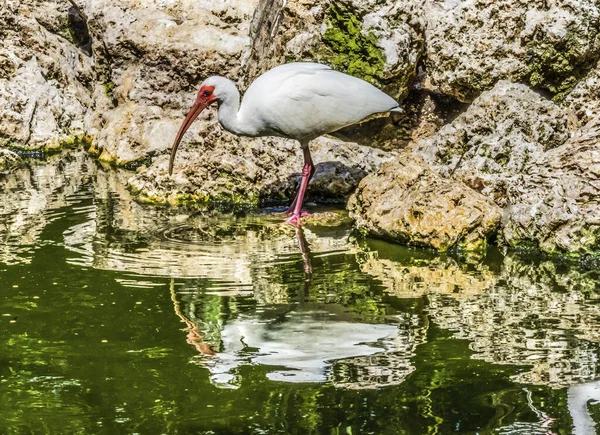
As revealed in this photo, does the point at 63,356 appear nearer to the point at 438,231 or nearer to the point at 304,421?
the point at 304,421

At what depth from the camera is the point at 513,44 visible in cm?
1005

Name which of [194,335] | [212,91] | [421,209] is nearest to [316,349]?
[194,335]

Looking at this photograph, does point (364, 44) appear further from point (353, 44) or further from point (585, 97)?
point (585, 97)

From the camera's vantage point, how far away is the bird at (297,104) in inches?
340

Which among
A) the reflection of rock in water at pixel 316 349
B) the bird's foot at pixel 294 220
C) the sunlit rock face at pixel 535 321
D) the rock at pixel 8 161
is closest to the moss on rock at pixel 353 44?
the bird's foot at pixel 294 220

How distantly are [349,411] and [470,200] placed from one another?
3553mm

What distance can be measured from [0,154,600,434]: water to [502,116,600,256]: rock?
0.26m

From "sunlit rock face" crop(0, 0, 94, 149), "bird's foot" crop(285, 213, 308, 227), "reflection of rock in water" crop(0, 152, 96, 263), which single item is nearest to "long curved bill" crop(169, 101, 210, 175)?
"reflection of rock in water" crop(0, 152, 96, 263)

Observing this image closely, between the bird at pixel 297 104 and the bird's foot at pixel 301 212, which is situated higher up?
the bird at pixel 297 104

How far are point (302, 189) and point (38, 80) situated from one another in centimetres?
565

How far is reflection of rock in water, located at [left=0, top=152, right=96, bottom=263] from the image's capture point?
316 inches

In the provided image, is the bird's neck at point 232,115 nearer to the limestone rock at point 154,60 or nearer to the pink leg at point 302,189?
the pink leg at point 302,189

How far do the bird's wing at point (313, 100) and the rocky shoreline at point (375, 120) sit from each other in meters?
0.61

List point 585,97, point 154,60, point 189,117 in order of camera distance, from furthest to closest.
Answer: point 154,60, point 585,97, point 189,117
